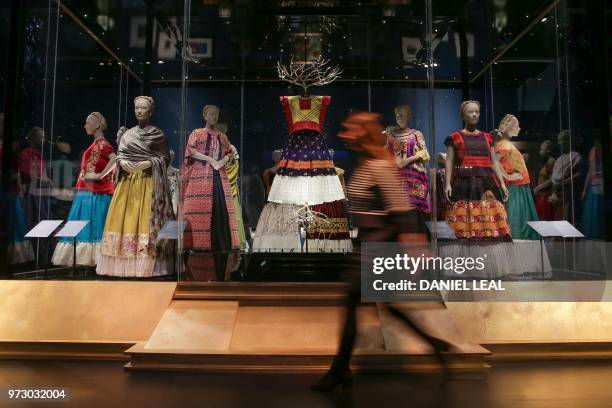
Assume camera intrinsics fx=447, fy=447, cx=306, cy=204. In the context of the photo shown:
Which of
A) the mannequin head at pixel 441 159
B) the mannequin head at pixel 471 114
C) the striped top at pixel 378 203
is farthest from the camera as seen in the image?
the mannequin head at pixel 441 159

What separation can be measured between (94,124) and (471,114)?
11.9 feet

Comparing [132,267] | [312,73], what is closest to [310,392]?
[132,267]

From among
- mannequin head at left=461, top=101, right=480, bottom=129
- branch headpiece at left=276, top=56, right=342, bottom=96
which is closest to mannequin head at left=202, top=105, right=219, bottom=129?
branch headpiece at left=276, top=56, right=342, bottom=96

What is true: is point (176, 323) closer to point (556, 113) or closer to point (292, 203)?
point (292, 203)

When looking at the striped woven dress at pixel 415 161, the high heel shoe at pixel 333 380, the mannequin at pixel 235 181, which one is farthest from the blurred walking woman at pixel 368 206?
the mannequin at pixel 235 181

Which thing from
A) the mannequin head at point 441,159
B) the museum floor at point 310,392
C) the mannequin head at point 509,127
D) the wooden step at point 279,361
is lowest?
the museum floor at point 310,392

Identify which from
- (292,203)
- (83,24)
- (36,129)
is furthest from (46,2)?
(292,203)

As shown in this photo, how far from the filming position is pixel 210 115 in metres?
4.35

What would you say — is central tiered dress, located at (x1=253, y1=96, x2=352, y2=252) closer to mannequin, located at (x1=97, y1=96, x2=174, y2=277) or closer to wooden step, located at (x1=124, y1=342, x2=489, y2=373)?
mannequin, located at (x1=97, y1=96, x2=174, y2=277)

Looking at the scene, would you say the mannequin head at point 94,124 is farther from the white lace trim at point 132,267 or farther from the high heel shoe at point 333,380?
the high heel shoe at point 333,380

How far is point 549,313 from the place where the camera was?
9.54 feet

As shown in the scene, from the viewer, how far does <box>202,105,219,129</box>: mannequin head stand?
→ 4.32 metres

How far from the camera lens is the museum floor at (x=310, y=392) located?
78.2 inches

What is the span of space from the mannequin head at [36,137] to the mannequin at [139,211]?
3.39ft
